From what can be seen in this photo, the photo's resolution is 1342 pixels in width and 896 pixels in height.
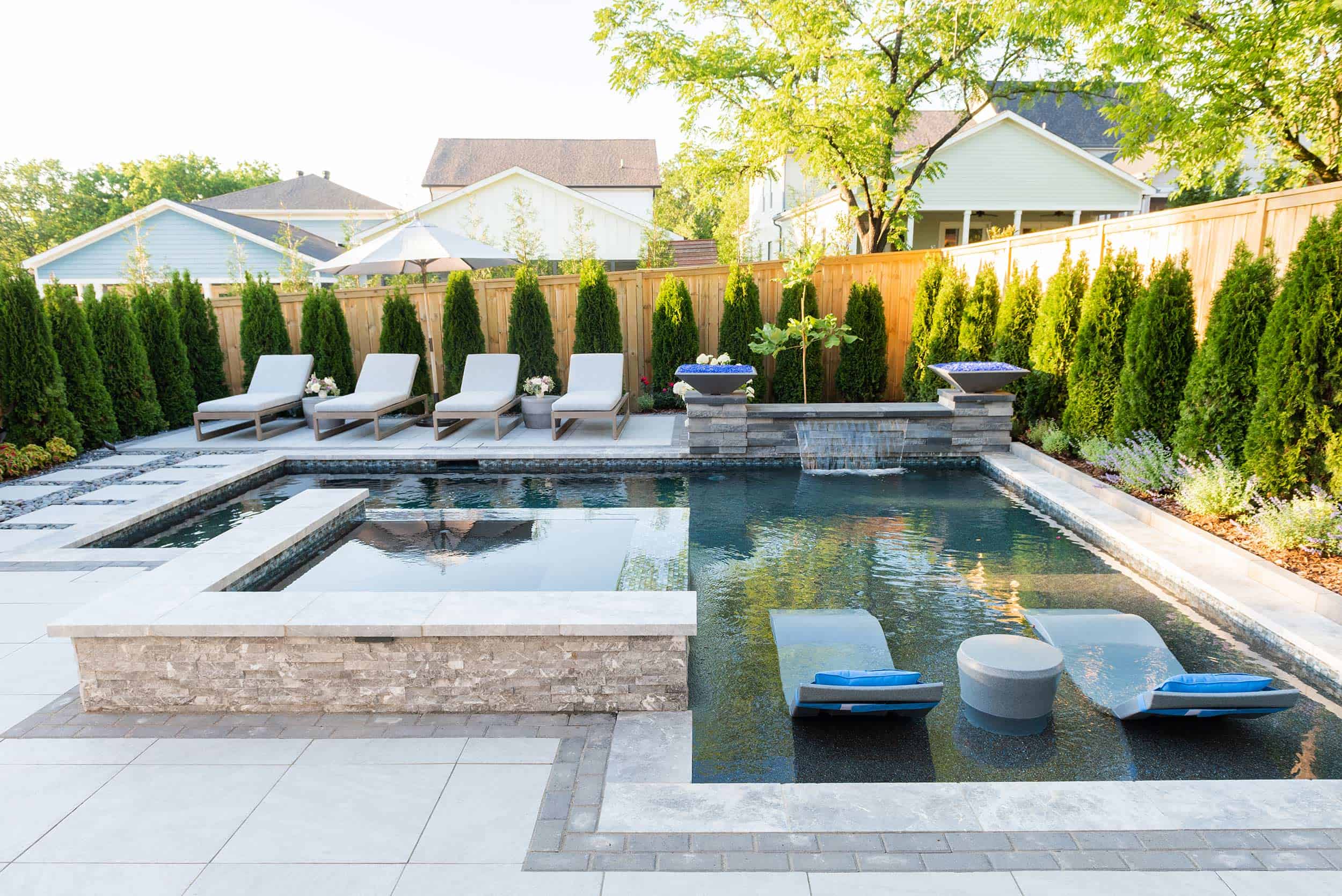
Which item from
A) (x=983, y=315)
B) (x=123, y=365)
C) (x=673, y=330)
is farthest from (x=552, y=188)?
(x=983, y=315)

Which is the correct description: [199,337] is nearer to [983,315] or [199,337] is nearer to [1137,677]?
[983,315]

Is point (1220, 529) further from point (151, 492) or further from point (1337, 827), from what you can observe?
point (151, 492)


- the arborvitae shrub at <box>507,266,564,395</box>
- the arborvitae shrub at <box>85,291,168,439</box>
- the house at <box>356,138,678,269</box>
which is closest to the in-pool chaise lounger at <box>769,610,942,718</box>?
the arborvitae shrub at <box>507,266,564,395</box>

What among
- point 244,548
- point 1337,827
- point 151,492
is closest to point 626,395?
point 151,492

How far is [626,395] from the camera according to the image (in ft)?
34.0

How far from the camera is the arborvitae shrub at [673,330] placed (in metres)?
11.0

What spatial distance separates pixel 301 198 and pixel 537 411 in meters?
21.9

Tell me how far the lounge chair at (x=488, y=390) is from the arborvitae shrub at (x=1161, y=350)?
6794mm

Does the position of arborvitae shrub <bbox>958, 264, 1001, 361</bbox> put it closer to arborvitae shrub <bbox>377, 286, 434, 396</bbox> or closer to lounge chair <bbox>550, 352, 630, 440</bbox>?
lounge chair <bbox>550, 352, 630, 440</bbox>

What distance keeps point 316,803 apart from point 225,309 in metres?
11.1

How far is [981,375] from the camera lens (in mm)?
8188

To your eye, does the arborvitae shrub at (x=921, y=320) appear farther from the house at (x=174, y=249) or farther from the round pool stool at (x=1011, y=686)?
the house at (x=174, y=249)

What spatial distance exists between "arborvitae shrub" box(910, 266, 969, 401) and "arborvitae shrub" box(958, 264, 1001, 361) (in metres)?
0.32

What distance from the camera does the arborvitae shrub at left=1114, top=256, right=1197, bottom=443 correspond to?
21.2ft
